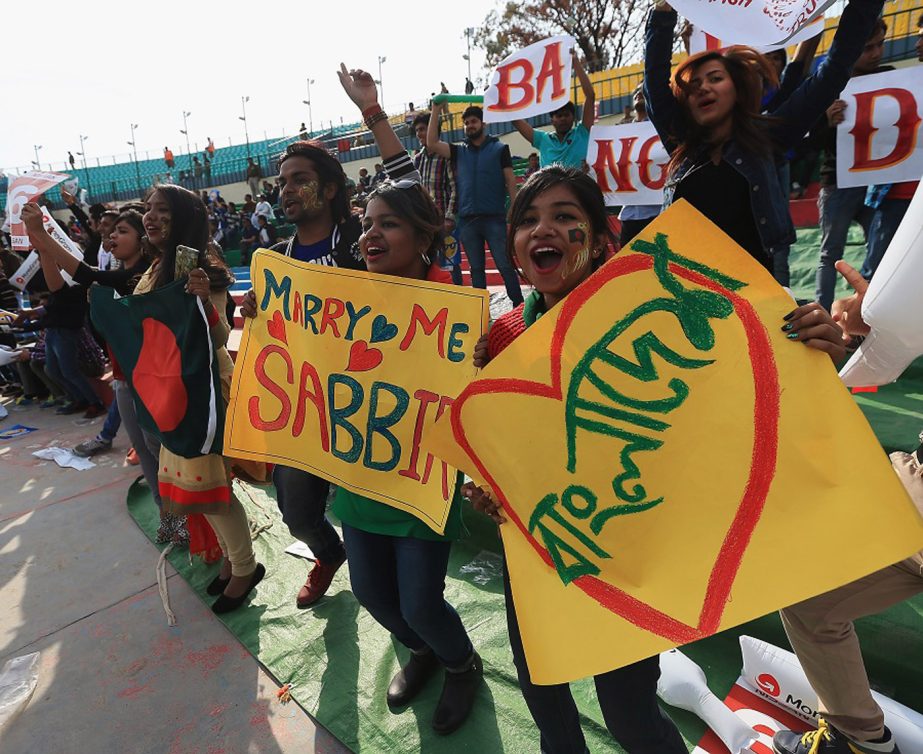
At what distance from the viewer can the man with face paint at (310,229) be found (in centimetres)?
213

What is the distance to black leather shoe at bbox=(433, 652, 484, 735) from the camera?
1.81 metres

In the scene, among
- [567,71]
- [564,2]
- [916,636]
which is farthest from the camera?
[564,2]

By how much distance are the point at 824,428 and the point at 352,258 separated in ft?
5.36

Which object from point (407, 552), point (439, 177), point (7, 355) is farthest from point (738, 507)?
point (7, 355)

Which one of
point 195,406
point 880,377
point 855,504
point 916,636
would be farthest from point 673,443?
point 195,406

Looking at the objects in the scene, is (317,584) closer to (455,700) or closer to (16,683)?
(455,700)

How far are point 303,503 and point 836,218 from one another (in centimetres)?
312

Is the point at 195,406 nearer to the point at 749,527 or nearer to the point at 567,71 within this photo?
the point at 749,527

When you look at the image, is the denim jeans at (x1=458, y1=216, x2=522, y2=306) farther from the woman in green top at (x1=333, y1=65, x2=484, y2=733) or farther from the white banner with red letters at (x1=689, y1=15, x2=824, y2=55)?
the woman in green top at (x1=333, y1=65, x2=484, y2=733)

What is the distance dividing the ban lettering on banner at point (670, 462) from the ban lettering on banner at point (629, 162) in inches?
121

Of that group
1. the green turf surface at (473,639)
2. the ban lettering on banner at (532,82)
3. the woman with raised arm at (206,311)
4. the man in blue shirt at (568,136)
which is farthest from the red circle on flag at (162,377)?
the man in blue shirt at (568,136)

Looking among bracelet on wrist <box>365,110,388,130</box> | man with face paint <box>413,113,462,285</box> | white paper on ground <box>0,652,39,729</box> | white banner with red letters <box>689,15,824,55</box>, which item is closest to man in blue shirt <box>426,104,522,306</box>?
man with face paint <box>413,113,462,285</box>

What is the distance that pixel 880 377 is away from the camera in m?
1.09

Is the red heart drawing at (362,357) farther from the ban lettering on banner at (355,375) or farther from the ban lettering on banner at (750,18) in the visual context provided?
the ban lettering on banner at (750,18)
